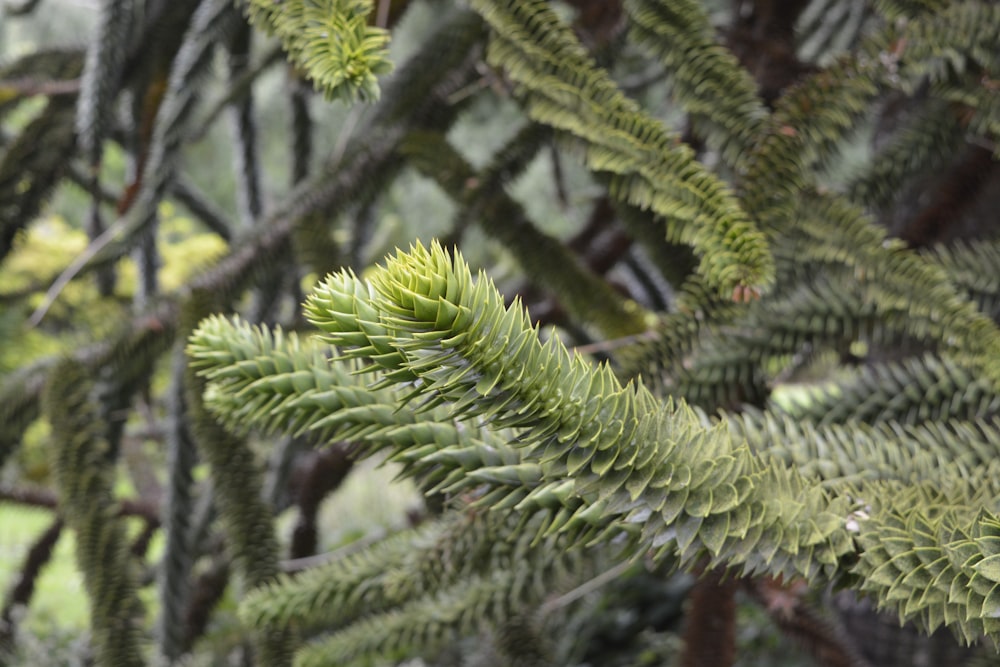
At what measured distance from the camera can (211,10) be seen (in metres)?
1.15

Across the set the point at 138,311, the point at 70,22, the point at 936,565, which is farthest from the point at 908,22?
the point at 70,22

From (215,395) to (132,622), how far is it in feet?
1.72

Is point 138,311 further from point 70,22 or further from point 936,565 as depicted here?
point 70,22

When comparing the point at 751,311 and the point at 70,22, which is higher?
the point at 70,22

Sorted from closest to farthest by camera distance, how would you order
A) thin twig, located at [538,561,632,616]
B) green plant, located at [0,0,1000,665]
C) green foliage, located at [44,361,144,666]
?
1. green plant, located at [0,0,1000,665]
2. green foliage, located at [44,361,144,666]
3. thin twig, located at [538,561,632,616]

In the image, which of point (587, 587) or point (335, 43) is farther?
point (587, 587)

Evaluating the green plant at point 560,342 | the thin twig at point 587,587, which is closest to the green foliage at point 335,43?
the green plant at point 560,342

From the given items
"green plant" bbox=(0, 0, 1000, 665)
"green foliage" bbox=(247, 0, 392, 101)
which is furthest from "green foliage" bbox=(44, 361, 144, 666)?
"green foliage" bbox=(247, 0, 392, 101)

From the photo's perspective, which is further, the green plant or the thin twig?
the thin twig

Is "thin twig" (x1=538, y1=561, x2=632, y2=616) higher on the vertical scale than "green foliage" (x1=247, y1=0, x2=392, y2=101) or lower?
lower

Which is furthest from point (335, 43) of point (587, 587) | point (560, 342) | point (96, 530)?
point (587, 587)

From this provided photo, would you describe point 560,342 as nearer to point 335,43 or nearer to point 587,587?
point 335,43

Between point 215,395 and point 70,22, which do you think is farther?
point 70,22

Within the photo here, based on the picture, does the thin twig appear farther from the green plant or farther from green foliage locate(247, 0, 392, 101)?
green foliage locate(247, 0, 392, 101)
